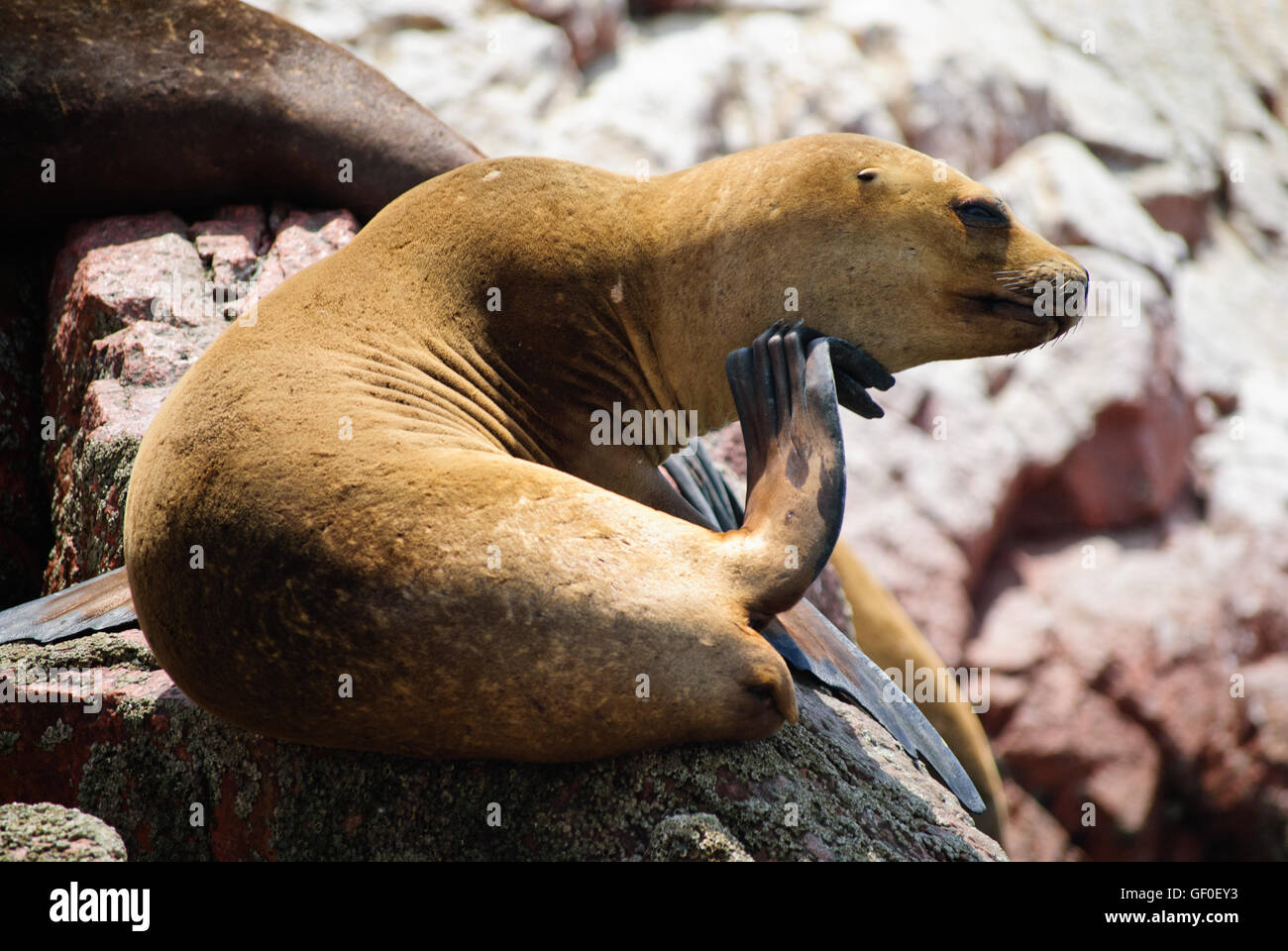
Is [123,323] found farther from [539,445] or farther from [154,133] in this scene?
[539,445]

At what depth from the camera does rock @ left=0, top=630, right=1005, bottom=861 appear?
236 cm

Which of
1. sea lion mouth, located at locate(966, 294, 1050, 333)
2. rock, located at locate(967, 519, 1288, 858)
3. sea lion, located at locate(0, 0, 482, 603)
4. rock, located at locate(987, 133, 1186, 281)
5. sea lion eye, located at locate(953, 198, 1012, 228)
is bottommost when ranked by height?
rock, located at locate(967, 519, 1288, 858)

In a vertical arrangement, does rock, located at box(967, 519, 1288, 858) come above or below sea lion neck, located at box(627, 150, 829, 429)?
below

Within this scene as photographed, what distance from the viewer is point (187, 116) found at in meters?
4.45

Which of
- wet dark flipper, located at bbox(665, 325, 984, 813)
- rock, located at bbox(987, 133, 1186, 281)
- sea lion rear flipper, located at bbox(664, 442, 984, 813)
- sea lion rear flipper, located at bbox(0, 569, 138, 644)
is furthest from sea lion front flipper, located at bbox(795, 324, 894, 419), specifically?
rock, located at bbox(987, 133, 1186, 281)

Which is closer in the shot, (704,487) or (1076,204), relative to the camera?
(704,487)

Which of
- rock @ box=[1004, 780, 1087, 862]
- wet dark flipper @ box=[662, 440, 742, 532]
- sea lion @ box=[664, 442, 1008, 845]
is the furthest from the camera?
rock @ box=[1004, 780, 1087, 862]

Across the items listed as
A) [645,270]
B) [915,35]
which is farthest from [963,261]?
[915,35]

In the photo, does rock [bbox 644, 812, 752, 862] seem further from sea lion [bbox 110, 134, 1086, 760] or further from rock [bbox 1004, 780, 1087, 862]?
rock [bbox 1004, 780, 1087, 862]

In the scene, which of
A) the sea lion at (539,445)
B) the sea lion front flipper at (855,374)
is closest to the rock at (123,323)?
the sea lion at (539,445)

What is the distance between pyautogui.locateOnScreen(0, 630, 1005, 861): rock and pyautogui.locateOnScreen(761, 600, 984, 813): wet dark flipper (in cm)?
6

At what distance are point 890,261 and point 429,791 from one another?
1.55 meters

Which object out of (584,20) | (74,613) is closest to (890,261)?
(74,613)
